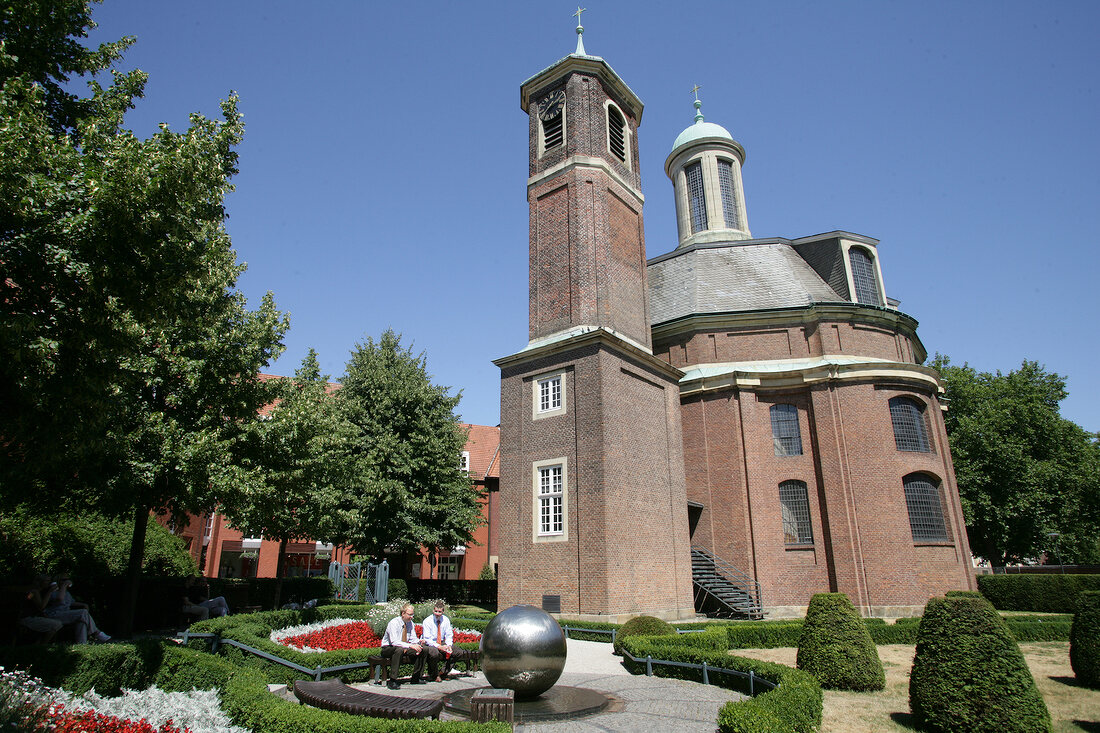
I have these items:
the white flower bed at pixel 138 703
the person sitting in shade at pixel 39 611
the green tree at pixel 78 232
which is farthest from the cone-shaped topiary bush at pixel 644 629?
the green tree at pixel 78 232

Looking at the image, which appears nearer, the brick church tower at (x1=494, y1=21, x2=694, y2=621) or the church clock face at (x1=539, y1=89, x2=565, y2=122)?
the brick church tower at (x1=494, y1=21, x2=694, y2=621)

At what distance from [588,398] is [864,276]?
18840 millimetres

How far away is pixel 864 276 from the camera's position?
31406 mm

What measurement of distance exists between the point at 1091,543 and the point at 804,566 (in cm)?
2910

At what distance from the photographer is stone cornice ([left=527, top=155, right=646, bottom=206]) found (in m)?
24.2

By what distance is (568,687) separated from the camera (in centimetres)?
1077

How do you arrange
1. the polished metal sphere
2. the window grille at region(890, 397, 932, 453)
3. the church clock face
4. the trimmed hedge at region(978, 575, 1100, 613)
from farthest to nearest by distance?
the trimmed hedge at region(978, 575, 1100, 613), the window grille at region(890, 397, 932, 453), the church clock face, the polished metal sphere

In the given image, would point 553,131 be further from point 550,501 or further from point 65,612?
point 65,612

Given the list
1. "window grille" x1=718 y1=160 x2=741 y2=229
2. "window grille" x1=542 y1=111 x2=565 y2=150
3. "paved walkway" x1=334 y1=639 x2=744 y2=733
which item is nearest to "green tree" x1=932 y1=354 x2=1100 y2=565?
"window grille" x1=718 y1=160 x2=741 y2=229

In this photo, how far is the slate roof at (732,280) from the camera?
99.3ft

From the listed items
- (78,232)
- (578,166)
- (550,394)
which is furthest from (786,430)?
(78,232)

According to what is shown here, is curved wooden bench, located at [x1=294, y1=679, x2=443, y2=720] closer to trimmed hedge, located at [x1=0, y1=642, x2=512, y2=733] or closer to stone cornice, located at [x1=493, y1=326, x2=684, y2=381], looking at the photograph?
trimmed hedge, located at [x1=0, y1=642, x2=512, y2=733]

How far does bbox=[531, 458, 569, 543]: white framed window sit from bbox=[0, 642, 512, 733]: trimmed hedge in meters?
12.3

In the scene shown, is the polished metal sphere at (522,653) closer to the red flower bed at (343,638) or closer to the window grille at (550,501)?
the red flower bed at (343,638)
